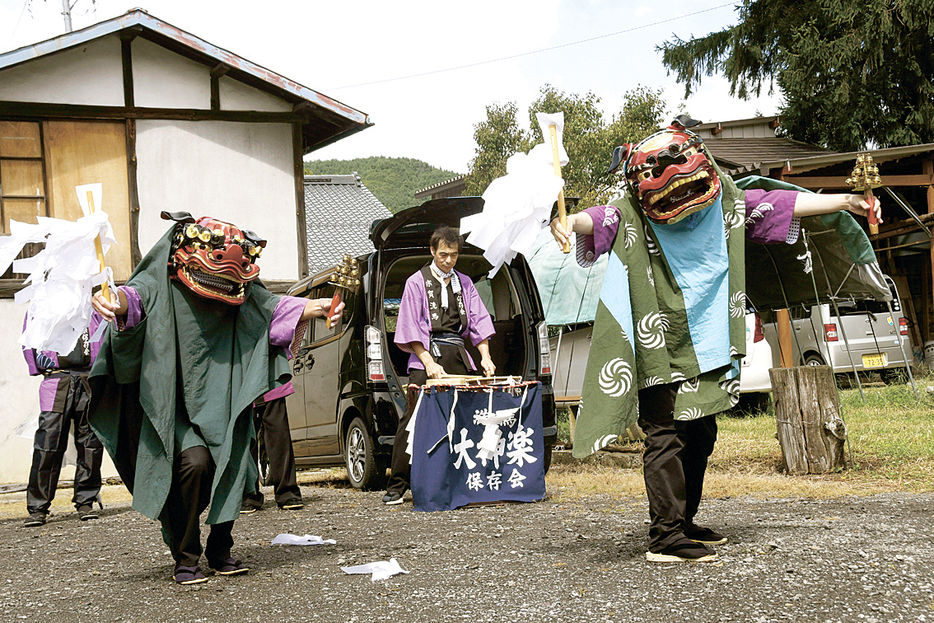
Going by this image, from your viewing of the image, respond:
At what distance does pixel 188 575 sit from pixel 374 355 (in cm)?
298

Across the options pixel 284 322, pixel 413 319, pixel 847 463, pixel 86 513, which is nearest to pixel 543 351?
pixel 413 319

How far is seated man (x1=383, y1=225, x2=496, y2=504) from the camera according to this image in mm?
6633

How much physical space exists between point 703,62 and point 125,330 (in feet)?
64.9

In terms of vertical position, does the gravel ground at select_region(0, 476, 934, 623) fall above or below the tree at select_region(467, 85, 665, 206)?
below

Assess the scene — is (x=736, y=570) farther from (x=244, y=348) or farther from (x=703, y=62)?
(x=703, y=62)

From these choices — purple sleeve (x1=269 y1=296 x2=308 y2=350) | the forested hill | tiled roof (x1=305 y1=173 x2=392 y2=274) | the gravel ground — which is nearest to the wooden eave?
the gravel ground

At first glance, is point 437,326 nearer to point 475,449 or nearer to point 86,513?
point 475,449

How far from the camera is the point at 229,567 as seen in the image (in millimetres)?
4406

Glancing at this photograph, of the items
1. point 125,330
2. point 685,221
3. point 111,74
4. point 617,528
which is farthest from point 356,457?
point 111,74

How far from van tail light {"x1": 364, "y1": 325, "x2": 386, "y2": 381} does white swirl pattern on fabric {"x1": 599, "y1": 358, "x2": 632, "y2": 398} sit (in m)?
3.18

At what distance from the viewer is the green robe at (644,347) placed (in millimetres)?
4043

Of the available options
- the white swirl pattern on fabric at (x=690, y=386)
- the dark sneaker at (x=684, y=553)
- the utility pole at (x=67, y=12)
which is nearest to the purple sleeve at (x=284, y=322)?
the white swirl pattern on fabric at (x=690, y=386)

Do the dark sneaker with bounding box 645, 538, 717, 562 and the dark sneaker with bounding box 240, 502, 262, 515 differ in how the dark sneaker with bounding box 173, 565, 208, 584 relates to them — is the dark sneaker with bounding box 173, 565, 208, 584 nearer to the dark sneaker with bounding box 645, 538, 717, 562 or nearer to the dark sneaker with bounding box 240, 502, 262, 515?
the dark sneaker with bounding box 645, 538, 717, 562

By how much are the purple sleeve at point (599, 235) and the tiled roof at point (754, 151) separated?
532 inches
